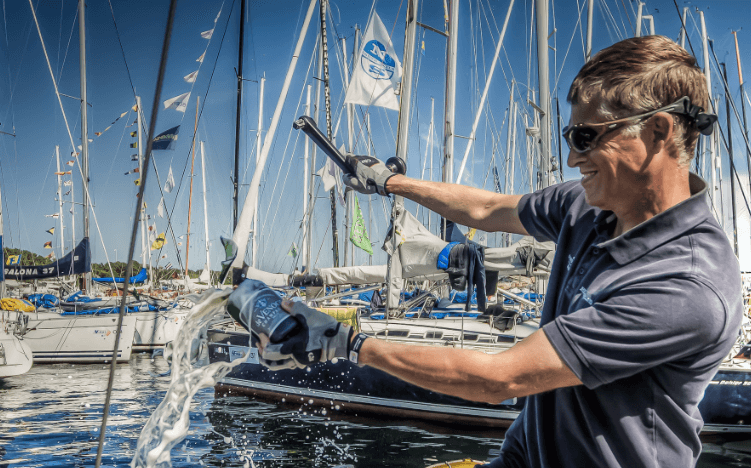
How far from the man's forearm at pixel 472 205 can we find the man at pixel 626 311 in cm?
49

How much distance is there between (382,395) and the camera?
9.38 meters

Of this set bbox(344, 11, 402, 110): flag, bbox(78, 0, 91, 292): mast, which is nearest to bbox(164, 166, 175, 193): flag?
bbox(78, 0, 91, 292): mast

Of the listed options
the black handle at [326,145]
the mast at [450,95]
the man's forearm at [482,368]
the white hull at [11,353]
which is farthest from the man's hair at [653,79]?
the white hull at [11,353]

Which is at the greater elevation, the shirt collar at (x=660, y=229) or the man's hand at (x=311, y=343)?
the shirt collar at (x=660, y=229)

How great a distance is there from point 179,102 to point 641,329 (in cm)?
1609

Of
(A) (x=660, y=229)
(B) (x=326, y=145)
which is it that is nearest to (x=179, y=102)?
(B) (x=326, y=145)

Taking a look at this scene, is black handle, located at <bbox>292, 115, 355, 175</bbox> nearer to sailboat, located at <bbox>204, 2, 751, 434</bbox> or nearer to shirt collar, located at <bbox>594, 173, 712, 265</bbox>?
shirt collar, located at <bbox>594, 173, 712, 265</bbox>

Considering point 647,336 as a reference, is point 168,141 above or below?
above

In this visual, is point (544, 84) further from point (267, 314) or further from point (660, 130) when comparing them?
point (267, 314)

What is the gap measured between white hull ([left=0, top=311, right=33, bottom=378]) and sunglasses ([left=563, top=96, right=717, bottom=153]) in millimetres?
15179

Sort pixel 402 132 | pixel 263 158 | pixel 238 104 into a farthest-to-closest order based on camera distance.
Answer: pixel 238 104 → pixel 263 158 → pixel 402 132

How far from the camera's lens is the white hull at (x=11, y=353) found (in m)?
12.7

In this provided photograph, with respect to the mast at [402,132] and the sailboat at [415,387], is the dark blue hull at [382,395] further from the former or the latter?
the mast at [402,132]

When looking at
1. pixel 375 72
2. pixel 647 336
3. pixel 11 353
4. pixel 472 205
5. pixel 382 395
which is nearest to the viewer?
pixel 647 336
